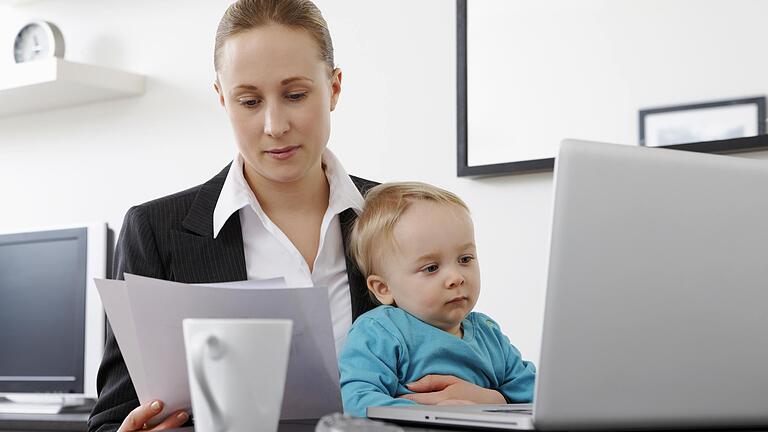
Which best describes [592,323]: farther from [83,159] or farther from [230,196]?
[83,159]

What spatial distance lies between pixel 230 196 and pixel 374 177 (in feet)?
3.67

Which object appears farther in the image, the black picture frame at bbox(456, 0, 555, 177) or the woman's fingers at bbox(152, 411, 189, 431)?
the black picture frame at bbox(456, 0, 555, 177)

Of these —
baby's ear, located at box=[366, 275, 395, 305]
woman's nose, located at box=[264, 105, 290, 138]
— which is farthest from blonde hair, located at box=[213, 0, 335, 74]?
baby's ear, located at box=[366, 275, 395, 305]

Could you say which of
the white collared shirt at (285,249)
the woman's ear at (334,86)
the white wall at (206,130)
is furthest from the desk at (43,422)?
the woman's ear at (334,86)

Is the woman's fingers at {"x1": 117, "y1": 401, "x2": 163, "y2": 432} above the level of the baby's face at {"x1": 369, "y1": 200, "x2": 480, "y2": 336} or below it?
below

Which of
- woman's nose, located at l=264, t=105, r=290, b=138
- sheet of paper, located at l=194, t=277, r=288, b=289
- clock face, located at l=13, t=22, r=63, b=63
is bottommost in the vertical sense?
sheet of paper, located at l=194, t=277, r=288, b=289

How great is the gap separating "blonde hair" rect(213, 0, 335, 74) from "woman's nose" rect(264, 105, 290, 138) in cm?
14

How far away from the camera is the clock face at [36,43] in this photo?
10.7ft

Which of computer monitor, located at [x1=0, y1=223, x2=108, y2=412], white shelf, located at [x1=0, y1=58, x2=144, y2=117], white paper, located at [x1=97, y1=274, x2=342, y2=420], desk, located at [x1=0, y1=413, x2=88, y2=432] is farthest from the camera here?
white shelf, located at [x1=0, y1=58, x2=144, y2=117]

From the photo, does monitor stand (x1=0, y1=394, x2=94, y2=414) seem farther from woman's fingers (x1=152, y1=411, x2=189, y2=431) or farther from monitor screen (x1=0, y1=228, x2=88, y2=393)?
woman's fingers (x1=152, y1=411, x2=189, y2=431)

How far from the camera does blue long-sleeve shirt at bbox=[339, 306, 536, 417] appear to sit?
1.23 metres

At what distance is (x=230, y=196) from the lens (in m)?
1.56

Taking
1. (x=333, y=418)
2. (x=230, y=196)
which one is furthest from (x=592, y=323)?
(x=230, y=196)

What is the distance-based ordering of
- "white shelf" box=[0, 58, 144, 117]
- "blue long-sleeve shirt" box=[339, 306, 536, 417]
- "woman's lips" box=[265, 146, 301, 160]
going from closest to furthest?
"blue long-sleeve shirt" box=[339, 306, 536, 417] < "woman's lips" box=[265, 146, 301, 160] < "white shelf" box=[0, 58, 144, 117]
